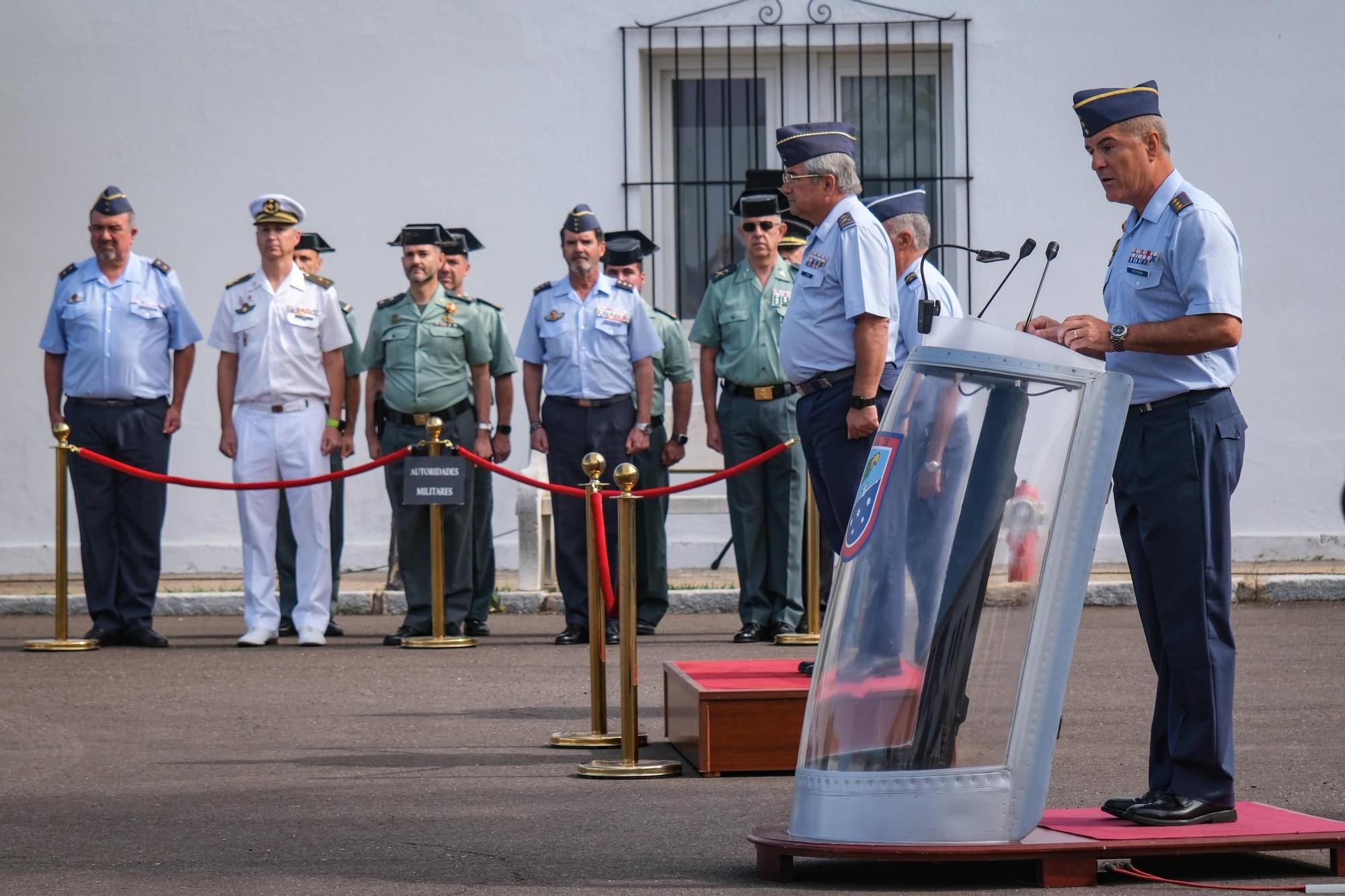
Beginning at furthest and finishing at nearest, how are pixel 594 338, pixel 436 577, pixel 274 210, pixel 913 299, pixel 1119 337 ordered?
pixel 594 338, pixel 274 210, pixel 436 577, pixel 913 299, pixel 1119 337

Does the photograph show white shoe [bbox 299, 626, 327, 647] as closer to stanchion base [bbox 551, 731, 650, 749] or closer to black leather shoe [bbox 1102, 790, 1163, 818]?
stanchion base [bbox 551, 731, 650, 749]

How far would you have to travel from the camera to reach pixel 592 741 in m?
6.55

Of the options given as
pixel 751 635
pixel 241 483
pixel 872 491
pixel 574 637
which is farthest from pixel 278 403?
pixel 872 491

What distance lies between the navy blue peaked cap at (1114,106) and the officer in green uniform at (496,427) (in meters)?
6.09

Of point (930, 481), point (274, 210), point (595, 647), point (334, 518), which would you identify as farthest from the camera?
A: point (334, 518)

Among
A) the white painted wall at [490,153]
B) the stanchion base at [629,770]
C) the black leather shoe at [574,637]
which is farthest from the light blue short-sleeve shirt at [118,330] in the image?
the stanchion base at [629,770]

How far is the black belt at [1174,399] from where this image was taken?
15.1ft

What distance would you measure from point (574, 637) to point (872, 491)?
5696 millimetres

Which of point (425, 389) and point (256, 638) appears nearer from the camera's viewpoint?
point (256, 638)

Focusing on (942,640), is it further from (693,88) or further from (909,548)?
(693,88)

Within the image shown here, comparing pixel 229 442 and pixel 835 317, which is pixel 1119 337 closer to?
pixel 835 317

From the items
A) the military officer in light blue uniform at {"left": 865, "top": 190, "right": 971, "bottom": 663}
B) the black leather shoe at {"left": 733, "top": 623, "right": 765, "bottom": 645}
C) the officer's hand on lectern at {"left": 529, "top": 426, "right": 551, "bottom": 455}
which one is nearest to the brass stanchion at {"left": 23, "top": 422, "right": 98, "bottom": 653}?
the officer's hand on lectern at {"left": 529, "top": 426, "right": 551, "bottom": 455}

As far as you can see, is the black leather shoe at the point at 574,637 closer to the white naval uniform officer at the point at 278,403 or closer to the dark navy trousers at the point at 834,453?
the white naval uniform officer at the point at 278,403

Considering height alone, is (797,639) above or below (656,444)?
below
